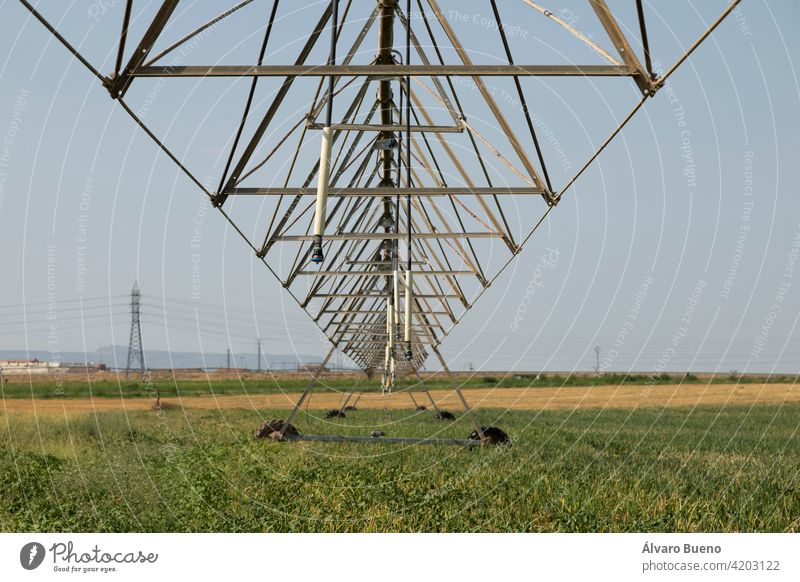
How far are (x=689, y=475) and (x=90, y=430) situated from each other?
12.2 metres

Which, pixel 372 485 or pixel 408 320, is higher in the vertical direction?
pixel 408 320

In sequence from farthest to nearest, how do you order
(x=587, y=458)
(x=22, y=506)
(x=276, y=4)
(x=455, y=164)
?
(x=587, y=458) → (x=455, y=164) → (x=22, y=506) → (x=276, y=4)

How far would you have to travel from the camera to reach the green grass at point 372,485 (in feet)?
26.4

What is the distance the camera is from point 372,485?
1021cm

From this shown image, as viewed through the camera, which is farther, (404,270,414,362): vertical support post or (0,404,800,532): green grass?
(404,270,414,362): vertical support post

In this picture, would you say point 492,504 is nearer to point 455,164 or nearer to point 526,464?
point 526,464

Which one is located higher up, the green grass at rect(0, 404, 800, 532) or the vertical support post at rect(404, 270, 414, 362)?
the vertical support post at rect(404, 270, 414, 362)

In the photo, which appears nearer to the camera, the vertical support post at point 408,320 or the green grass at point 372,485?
the green grass at point 372,485

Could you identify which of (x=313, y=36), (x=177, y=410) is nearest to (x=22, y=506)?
(x=313, y=36)

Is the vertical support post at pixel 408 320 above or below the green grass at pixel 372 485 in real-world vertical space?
above

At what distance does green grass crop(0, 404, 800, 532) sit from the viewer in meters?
8.04

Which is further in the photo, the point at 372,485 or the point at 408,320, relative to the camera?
the point at 372,485
